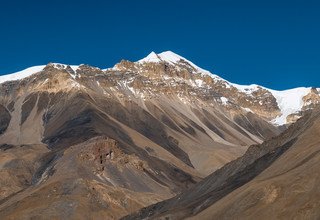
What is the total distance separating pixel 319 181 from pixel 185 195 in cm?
5202

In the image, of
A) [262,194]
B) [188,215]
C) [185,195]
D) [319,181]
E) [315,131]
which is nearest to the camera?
[319,181]

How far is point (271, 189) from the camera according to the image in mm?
84875

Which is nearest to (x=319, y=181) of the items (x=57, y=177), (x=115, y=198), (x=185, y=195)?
(x=185, y=195)

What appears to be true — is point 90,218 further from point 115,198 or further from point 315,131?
point 315,131

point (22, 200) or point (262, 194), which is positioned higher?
point (22, 200)

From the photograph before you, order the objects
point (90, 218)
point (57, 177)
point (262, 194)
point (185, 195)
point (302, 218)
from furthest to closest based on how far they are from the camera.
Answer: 1. point (57, 177)
2. point (90, 218)
3. point (185, 195)
4. point (262, 194)
5. point (302, 218)

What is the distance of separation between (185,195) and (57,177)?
78.3m

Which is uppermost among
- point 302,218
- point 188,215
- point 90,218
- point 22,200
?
point 22,200

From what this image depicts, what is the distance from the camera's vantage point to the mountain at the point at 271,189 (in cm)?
7950

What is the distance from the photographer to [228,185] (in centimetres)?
10912

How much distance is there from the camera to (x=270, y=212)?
80.6 meters

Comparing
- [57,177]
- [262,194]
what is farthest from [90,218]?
[262,194]

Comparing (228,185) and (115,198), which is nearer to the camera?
(228,185)

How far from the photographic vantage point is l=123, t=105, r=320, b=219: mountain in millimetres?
79500
